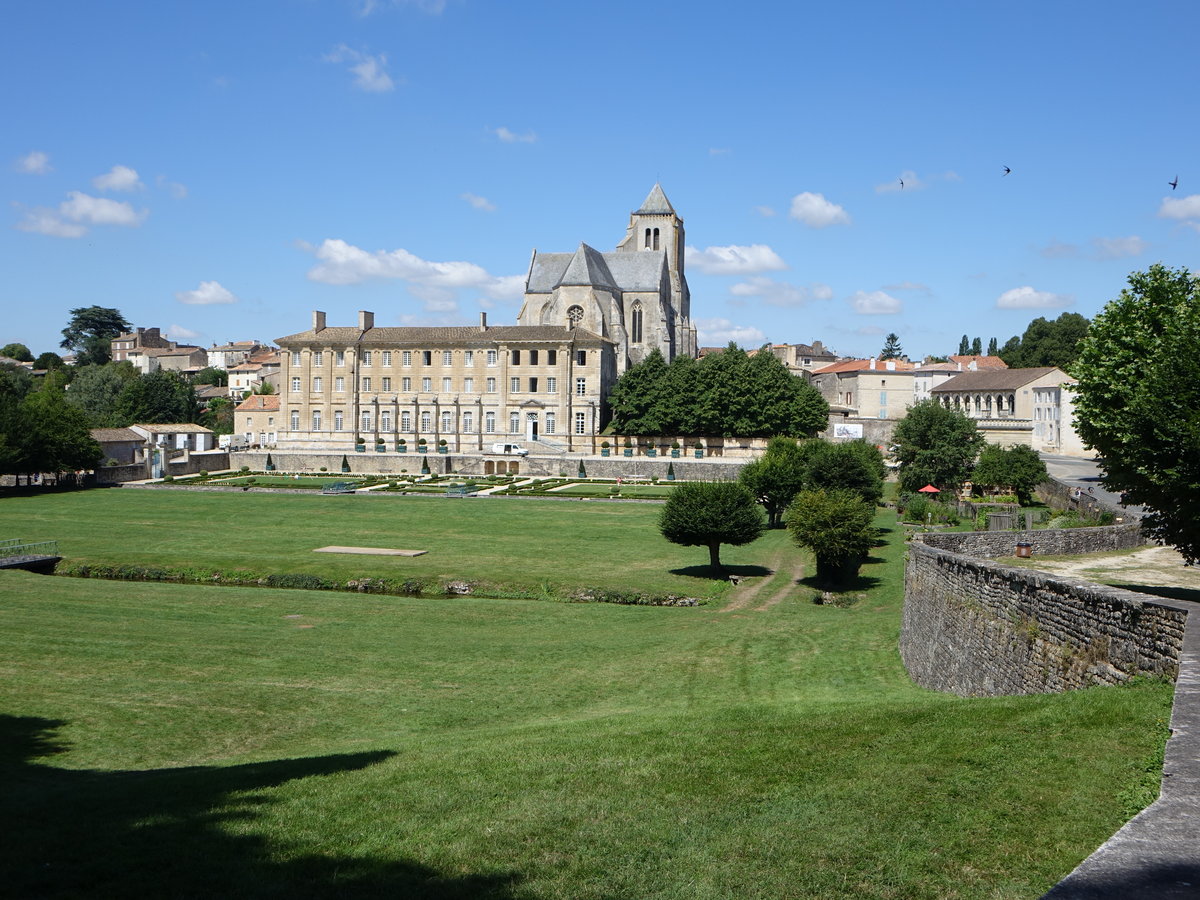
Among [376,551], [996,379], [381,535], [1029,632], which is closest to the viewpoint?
[1029,632]

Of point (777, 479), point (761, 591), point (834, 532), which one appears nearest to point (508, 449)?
point (777, 479)

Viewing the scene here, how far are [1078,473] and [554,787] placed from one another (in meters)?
60.0

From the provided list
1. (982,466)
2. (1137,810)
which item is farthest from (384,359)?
(1137,810)

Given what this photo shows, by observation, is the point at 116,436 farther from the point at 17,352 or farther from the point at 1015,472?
the point at 17,352

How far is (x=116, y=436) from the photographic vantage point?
7781 cm

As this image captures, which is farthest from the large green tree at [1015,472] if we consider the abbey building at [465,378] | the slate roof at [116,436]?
the slate roof at [116,436]

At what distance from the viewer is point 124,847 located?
7.64m

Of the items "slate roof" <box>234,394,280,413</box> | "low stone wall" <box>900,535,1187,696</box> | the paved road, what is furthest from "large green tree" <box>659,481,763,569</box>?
"slate roof" <box>234,394,280,413</box>

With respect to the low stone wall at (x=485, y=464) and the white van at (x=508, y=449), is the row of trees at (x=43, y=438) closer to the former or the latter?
the low stone wall at (x=485, y=464)

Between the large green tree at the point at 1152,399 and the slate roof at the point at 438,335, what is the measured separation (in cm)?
5821

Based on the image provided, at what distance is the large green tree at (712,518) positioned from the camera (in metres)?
37.3

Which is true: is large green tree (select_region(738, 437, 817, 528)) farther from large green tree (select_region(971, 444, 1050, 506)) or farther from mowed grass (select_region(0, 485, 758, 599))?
large green tree (select_region(971, 444, 1050, 506))

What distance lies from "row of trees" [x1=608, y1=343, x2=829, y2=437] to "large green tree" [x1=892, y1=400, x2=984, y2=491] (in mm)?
19175

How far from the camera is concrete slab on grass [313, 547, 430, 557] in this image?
41688 mm
